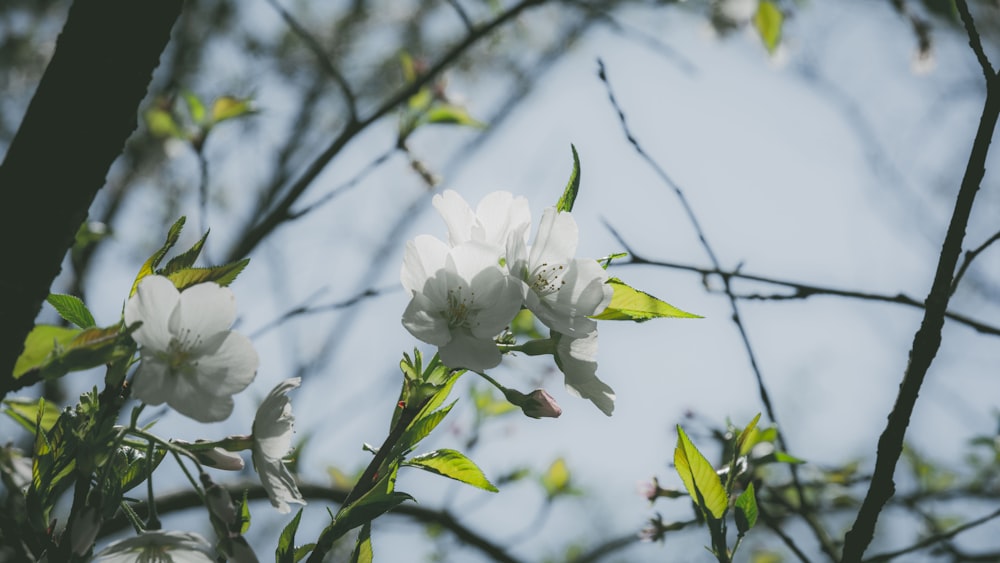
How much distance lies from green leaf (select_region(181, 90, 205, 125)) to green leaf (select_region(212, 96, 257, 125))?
3cm

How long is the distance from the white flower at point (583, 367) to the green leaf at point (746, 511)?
0.17m

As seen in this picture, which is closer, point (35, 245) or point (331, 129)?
point (35, 245)

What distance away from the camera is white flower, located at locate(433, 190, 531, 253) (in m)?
0.66

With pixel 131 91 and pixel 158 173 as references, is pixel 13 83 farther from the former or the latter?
pixel 131 91

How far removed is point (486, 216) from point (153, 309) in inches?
10.9

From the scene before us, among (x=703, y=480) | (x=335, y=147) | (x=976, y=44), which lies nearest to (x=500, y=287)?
(x=703, y=480)

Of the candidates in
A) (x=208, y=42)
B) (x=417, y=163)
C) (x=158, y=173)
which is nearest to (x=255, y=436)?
(x=417, y=163)

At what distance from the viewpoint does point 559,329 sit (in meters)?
0.60

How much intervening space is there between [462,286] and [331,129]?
4301 mm

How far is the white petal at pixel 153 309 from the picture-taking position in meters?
0.49

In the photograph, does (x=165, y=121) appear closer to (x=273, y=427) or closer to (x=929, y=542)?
(x=273, y=427)

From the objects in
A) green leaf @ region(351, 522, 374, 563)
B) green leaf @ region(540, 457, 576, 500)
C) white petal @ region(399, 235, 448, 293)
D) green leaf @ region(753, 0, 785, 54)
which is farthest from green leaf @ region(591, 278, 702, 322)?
green leaf @ region(540, 457, 576, 500)

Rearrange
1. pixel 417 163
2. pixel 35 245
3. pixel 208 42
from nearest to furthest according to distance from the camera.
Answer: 1. pixel 35 245
2. pixel 417 163
3. pixel 208 42

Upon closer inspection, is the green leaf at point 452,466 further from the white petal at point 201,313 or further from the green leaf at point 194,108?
the green leaf at point 194,108
